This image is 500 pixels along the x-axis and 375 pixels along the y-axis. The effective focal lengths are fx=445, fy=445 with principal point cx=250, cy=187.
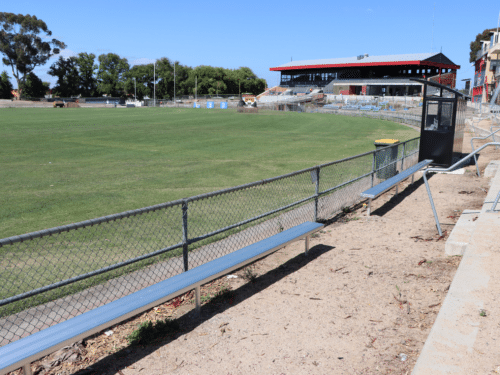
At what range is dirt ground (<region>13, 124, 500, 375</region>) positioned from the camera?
412cm

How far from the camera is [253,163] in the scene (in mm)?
15836

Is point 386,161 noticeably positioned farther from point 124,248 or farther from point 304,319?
point 304,319

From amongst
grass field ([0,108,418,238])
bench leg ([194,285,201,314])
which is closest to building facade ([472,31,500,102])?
grass field ([0,108,418,238])

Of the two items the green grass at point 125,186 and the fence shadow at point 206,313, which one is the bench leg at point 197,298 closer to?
the fence shadow at point 206,313

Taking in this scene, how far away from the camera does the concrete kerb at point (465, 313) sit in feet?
12.0

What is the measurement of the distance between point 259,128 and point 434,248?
80.1 ft

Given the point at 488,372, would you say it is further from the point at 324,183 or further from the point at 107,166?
the point at 107,166

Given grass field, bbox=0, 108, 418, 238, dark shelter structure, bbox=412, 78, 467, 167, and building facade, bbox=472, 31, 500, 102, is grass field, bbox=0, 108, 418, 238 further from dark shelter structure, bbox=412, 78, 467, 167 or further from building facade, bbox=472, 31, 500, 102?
building facade, bbox=472, 31, 500, 102

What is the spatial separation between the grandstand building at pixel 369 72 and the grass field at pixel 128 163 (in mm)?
72460

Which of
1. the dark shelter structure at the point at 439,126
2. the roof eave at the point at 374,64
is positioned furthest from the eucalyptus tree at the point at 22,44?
the dark shelter structure at the point at 439,126

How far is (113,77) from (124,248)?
409 feet

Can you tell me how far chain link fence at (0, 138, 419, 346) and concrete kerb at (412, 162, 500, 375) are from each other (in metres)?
2.79

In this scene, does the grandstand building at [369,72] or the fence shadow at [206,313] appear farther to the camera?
the grandstand building at [369,72]

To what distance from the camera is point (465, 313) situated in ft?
14.4
